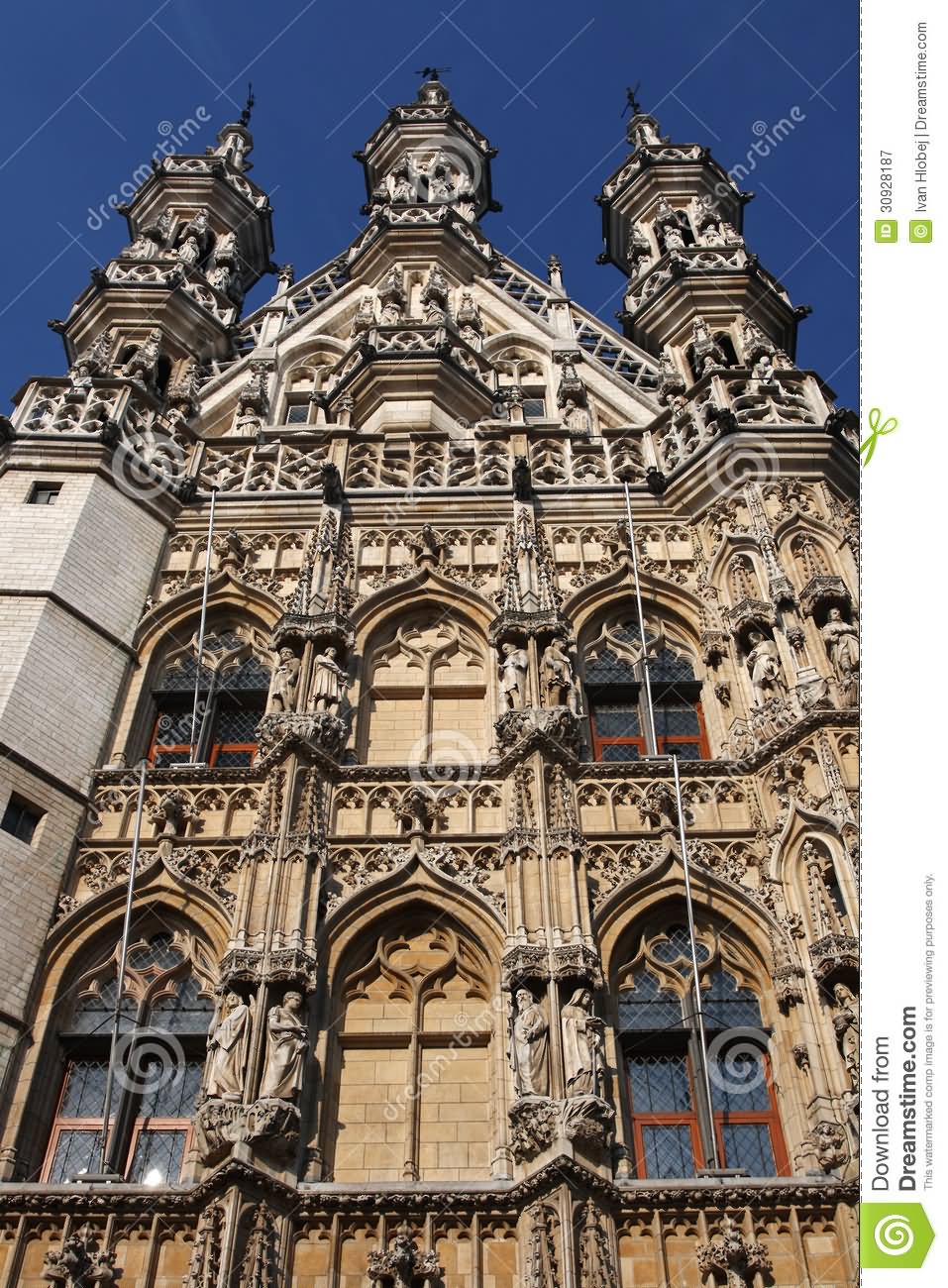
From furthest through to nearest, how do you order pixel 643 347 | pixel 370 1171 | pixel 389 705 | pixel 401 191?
1. pixel 401 191
2. pixel 643 347
3. pixel 389 705
4. pixel 370 1171

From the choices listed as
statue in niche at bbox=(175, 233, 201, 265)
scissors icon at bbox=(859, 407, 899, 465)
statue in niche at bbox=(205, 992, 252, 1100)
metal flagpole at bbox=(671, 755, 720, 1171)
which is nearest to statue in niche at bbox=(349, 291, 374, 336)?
statue in niche at bbox=(175, 233, 201, 265)

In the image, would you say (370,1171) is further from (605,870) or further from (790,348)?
(790,348)

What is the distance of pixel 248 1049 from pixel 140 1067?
1.49 meters

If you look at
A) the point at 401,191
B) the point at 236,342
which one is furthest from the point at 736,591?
the point at 401,191

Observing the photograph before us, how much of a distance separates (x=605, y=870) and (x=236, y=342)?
14.5m

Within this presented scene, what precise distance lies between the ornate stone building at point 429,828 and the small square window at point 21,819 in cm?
4

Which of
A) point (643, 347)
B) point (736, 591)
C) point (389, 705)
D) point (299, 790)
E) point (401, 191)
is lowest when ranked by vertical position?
point (299, 790)


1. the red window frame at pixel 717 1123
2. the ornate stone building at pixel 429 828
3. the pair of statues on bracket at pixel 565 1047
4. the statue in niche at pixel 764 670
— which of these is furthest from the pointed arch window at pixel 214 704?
the red window frame at pixel 717 1123

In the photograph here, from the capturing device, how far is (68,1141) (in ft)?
37.1

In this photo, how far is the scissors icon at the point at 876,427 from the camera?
382 inches

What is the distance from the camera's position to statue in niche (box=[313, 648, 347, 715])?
47.3ft

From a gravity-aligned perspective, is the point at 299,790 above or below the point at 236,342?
below

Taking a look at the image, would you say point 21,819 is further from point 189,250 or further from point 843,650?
point 189,250

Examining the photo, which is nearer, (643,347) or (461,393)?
(461,393)
